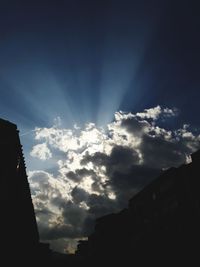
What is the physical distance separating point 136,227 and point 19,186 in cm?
2256

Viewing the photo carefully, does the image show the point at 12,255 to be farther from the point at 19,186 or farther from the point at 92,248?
the point at 92,248

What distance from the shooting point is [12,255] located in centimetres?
1432

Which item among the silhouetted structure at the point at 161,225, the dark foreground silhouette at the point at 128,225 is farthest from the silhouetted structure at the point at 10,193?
the silhouetted structure at the point at 161,225

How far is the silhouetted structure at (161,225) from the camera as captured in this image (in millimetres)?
25812

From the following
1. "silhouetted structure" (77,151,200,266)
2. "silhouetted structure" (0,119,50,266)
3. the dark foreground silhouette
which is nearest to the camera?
"silhouetted structure" (0,119,50,266)

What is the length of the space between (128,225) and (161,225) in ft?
31.6

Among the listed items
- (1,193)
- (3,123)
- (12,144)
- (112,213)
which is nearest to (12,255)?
(1,193)

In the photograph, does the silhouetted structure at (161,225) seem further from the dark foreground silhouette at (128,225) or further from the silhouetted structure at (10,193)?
the silhouetted structure at (10,193)

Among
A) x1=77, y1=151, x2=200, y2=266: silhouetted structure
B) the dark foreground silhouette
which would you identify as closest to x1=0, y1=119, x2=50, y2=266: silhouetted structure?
the dark foreground silhouette

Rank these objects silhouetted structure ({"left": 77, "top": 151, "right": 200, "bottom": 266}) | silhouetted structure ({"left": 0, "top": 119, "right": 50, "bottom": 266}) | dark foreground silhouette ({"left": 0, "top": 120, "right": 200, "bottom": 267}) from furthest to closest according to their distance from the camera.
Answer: silhouetted structure ({"left": 77, "top": 151, "right": 200, "bottom": 266}), dark foreground silhouette ({"left": 0, "top": 120, "right": 200, "bottom": 267}), silhouetted structure ({"left": 0, "top": 119, "right": 50, "bottom": 266})

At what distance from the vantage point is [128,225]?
125ft

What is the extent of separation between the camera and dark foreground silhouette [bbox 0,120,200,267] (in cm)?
1450

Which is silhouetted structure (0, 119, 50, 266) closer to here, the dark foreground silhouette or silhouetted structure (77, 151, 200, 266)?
the dark foreground silhouette

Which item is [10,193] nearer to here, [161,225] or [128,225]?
[161,225]
